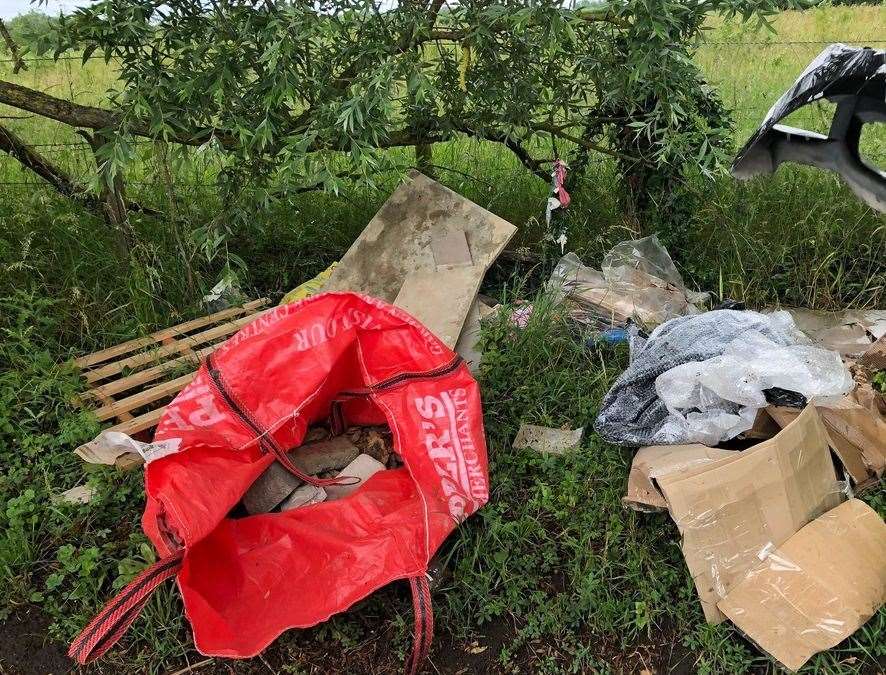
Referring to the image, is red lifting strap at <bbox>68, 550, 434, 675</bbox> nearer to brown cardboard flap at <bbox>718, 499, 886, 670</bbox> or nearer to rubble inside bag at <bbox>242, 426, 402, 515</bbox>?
rubble inside bag at <bbox>242, 426, 402, 515</bbox>

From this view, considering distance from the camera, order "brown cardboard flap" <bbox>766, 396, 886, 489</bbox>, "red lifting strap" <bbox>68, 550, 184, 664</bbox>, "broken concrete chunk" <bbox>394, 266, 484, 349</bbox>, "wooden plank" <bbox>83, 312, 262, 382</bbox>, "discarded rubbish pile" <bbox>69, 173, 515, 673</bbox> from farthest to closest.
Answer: "broken concrete chunk" <bbox>394, 266, 484, 349</bbox> < "wooden plank" <bbox>83, 312, 262, 382</bbox> < "brown cardboard flap" <bbox>766, 396, 886, 489</bbox> < "discarded rubbish pile" <bbox>69, 173, 515, 673</bbox> < "red lifting strap" <bbox>68, 550, 184, 664</bbox>

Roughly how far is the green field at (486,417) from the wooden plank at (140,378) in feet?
0.32

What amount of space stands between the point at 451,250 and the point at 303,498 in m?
1.36

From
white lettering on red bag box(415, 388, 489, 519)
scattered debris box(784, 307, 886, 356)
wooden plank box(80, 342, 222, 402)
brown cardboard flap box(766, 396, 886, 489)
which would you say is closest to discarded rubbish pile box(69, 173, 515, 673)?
white lettering on red bag box(415, 388, 489, 519)

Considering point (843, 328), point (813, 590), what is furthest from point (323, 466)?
point (843, 328)

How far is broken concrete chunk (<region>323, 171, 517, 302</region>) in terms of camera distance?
341 centimetres

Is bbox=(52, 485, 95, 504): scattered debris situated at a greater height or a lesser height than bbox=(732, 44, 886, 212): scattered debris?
lesser

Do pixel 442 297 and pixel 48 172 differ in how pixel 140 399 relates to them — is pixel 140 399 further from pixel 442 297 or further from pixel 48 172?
pixel 48 172

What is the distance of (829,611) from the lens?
81.7 inches

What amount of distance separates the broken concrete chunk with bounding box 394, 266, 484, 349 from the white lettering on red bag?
581mm

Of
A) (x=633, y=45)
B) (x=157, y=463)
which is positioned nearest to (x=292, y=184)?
(x=157, y=463)

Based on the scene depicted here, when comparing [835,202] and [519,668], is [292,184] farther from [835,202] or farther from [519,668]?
[835,202]

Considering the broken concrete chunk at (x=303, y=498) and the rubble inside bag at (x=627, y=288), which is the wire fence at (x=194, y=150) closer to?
the rubble inside bag at (x=627, y=288)

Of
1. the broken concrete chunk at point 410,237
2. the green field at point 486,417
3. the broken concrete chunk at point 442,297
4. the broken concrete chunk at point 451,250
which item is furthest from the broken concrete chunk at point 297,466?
the broken concrete chunk at point 451,250
